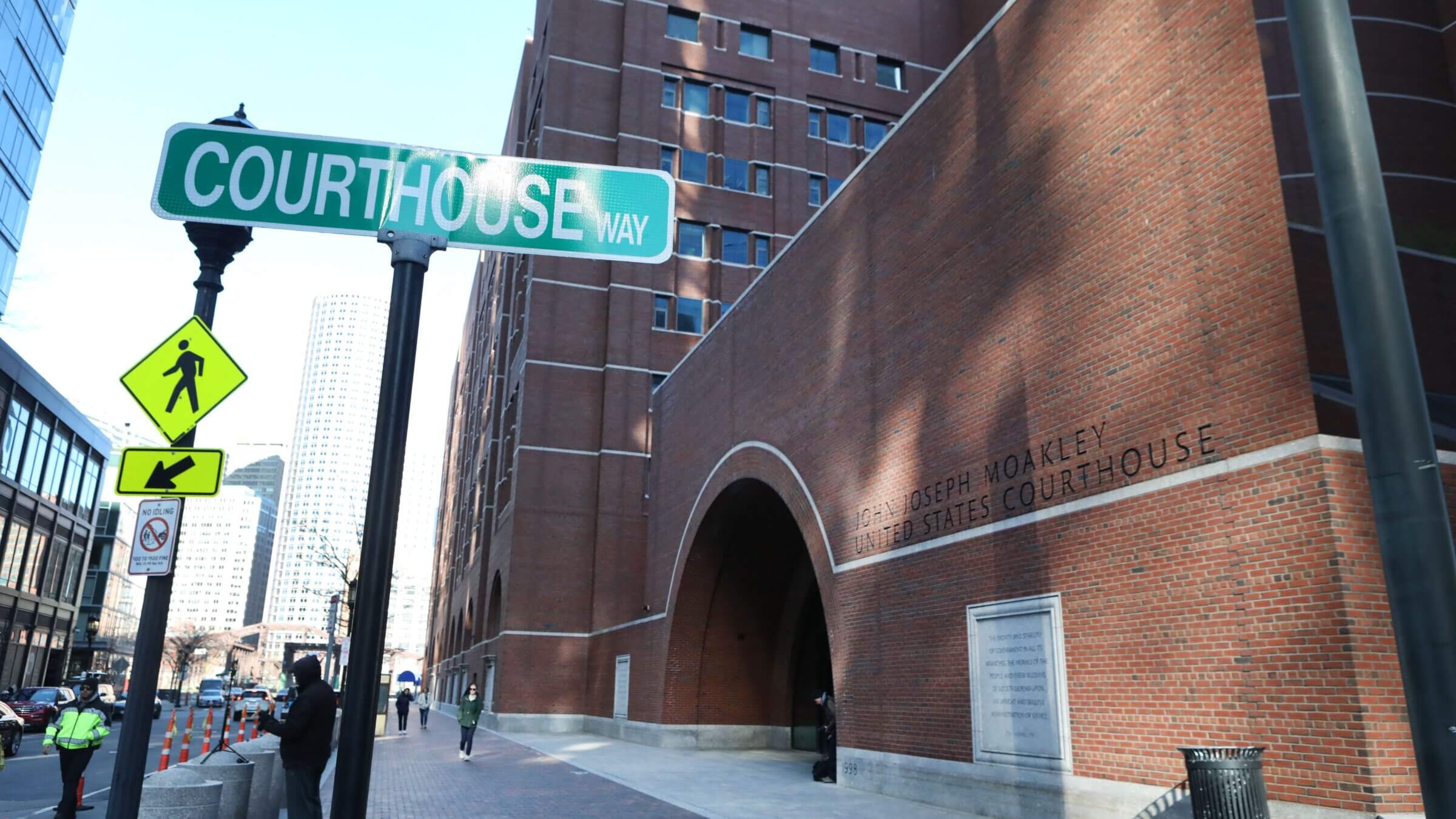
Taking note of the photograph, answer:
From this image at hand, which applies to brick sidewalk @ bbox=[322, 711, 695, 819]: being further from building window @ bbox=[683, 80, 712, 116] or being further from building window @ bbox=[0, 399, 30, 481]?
building window @ bbox=[0, 399, 30, 481]

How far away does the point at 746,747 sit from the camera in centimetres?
2770

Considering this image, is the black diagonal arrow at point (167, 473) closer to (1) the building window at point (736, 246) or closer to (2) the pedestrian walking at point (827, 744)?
(2) the pedestrian walking at point (827, 744)

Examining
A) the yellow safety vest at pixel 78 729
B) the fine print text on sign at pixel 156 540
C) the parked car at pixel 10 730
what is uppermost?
the fine print text on sign at pixel 156 540

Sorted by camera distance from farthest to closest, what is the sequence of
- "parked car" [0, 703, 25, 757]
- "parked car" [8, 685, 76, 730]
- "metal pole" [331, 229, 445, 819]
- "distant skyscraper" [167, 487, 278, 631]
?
"distant skyscraper" [167, 487, 278, 631], "parked car" [8, 685, 76, 730], "parked car" [0, 703, 25, 757], "metal pole" [331, 229, 445, 819]

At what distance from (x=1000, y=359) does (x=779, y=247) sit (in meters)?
27.6

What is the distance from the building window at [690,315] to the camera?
132 ft

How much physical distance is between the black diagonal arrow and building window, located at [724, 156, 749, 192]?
121 feet

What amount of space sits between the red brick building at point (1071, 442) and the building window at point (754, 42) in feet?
64.6

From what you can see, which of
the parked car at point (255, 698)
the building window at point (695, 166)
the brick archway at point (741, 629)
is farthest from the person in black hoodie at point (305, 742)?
the building window at point (695, 166)

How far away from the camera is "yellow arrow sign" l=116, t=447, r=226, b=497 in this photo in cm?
561

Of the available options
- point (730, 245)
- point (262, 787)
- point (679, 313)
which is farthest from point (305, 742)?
point (730, 245)

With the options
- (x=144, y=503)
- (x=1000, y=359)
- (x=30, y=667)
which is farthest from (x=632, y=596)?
(x=30, y=667)

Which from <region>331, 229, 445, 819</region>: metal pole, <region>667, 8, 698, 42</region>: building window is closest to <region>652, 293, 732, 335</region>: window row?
<region>667, 8, 698, 42</region>: building window

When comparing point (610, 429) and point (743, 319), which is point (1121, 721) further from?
point (610, 429)
